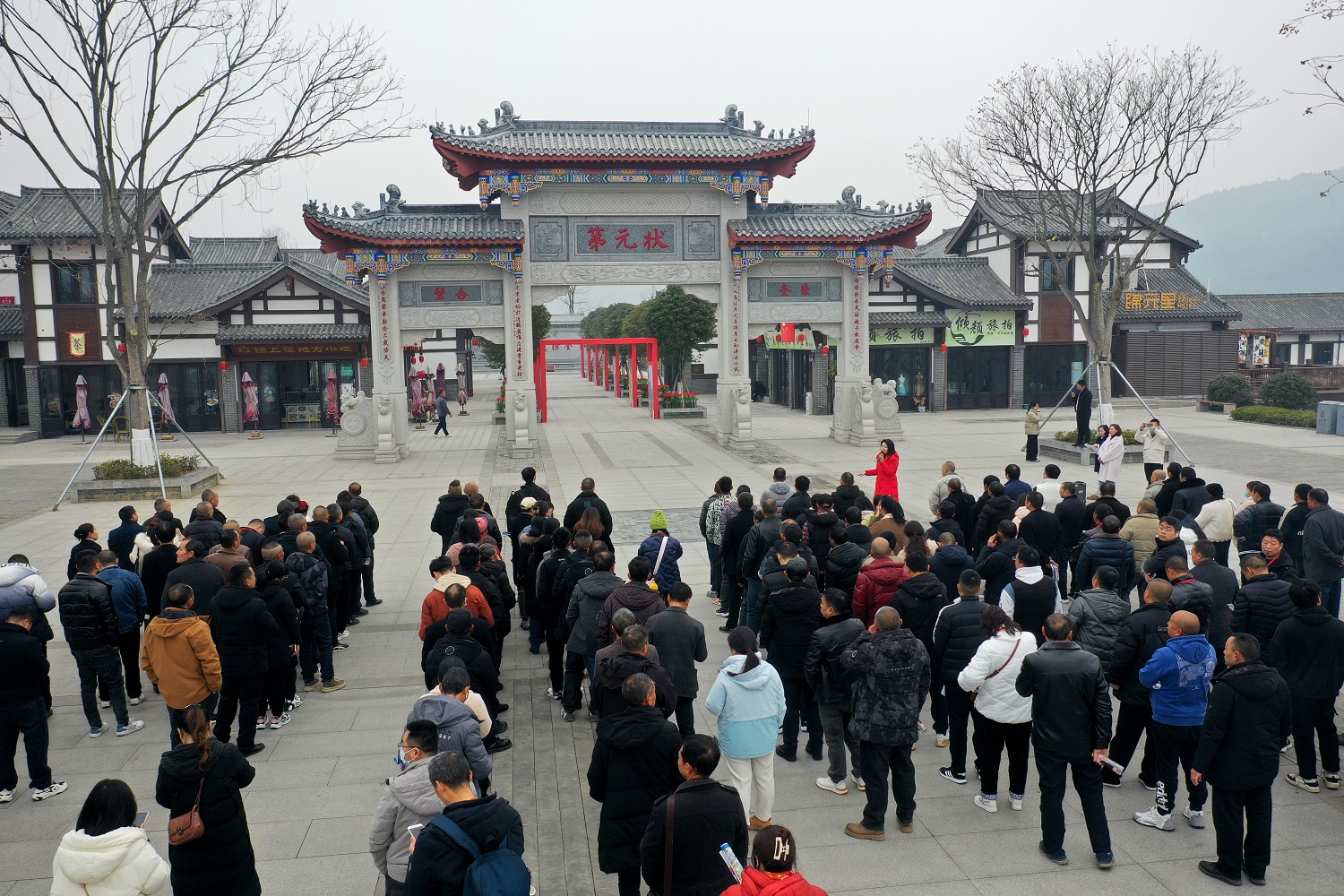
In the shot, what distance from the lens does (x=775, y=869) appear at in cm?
351

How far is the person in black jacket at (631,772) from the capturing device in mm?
4809

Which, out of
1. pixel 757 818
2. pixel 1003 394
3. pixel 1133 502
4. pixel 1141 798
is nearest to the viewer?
pixel 757 818

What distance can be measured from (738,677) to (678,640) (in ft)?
2.99

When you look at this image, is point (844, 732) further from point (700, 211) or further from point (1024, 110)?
point (1024, 110)

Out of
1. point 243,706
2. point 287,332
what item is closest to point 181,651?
point 243,706

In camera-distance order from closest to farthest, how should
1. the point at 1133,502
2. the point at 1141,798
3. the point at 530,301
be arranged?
the point at 1141,798
the point at 1133,502
the point at 530,301

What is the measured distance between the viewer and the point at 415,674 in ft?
29.4

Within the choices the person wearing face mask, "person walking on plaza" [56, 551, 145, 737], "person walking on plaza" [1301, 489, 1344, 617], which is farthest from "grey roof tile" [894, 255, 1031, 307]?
the person wearing face mask

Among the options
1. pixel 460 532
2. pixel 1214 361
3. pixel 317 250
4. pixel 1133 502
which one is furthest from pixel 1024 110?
pixel 317 250

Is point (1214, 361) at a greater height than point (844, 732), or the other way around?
point (1214, 361)

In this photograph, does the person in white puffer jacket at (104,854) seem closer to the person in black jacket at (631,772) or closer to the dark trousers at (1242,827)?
the person in black jacket at (631,772)

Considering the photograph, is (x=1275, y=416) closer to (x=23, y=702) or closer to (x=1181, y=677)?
(x=1181, y=677)

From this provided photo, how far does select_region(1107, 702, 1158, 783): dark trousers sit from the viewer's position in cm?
633

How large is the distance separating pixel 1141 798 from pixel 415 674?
6174 mm
